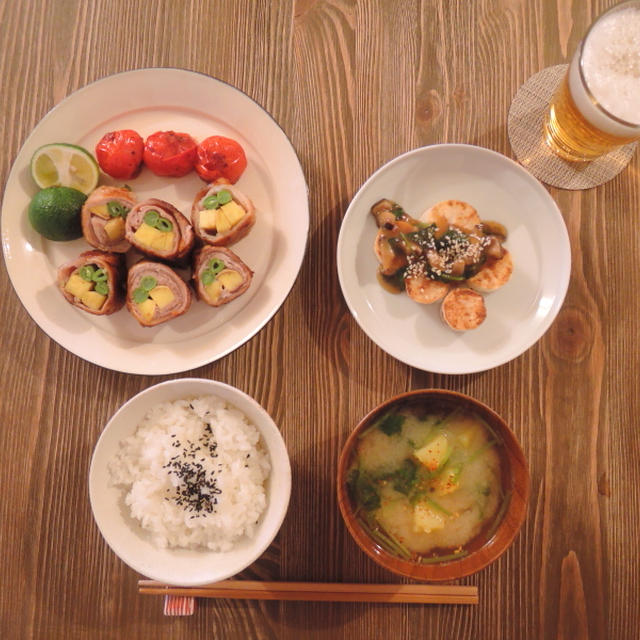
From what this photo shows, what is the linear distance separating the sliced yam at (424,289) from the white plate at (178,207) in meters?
0.37

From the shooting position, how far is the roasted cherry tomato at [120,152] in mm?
1751

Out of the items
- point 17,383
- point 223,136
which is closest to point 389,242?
point 223,136

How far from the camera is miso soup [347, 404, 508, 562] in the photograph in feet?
5.61

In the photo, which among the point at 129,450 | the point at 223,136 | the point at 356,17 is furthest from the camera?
the point at 356,17

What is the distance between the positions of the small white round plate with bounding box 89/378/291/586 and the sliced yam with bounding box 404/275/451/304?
2.01ft

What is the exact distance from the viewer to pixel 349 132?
1.91 metres

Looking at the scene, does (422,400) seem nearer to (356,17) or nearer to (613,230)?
(613,230)

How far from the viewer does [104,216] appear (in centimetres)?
175

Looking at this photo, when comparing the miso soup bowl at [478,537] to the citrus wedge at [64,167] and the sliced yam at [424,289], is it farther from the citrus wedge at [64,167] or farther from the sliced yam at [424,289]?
the citrus wedge at [64,167]

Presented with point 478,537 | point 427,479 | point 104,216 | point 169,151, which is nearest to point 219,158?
point 169,151

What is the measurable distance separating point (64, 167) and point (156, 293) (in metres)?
0.50

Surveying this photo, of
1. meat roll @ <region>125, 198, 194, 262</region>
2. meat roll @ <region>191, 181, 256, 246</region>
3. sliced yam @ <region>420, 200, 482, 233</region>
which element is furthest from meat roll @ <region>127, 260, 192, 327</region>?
sliced yam @ <region>420, 200, 482, 233</region>

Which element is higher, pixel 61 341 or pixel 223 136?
pixel 223 136

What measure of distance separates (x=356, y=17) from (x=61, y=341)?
4.86ft
